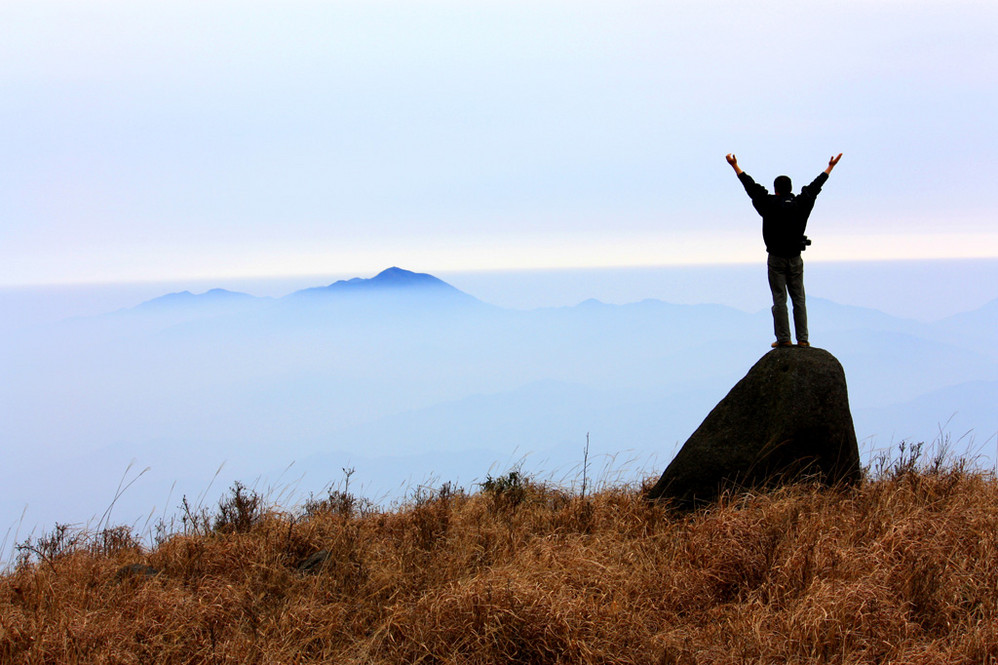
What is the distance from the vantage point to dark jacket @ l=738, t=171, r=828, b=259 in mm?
8562

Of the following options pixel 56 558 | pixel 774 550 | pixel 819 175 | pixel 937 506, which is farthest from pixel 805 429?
pixel 56 558

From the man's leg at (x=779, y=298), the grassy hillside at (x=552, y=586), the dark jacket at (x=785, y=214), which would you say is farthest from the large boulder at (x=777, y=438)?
the dark jacket at (x=785, y=214)

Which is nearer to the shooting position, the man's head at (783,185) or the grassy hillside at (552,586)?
the grassy hillside at (552,586)

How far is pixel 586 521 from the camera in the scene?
7.71 m

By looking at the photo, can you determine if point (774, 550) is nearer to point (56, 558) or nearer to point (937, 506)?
point (937, 506)

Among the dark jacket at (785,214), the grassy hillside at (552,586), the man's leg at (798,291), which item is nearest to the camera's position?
the grassy hillside at (552,586)

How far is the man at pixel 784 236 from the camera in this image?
8.58m

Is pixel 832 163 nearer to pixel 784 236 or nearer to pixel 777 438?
pixel 784 236

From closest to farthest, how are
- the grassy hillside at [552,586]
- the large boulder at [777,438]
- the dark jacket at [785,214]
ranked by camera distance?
the grassy hillside at [552,586] < the large boulder at [777,438] < the dark jacket at [785,214]

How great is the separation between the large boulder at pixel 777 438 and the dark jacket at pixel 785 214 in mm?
1260

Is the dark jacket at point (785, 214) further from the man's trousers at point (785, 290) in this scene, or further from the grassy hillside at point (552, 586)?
the grassy hillside at point (552, 586)

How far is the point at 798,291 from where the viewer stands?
8688 mm

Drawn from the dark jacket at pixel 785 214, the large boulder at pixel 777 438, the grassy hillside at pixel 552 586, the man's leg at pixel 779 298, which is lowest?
the grassy hillside at pixel 552 586

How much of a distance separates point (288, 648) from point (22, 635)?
1.80 m
